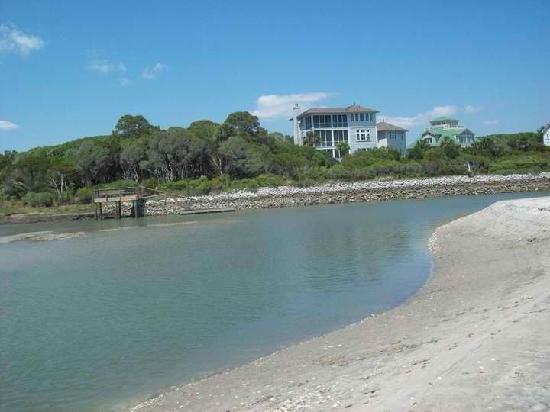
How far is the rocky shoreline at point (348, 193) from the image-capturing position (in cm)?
7700

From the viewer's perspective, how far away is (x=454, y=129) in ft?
468

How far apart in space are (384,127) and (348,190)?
42434 mm

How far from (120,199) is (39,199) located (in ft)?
70.8

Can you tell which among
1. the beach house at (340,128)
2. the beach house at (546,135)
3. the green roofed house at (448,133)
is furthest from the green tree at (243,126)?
the beach house at (546,135)

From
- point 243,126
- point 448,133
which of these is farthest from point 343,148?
point 448,133

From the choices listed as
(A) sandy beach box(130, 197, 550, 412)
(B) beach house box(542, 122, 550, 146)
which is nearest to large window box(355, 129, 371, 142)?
(B) beach house box(542, 122, 550, 146)

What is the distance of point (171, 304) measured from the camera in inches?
719

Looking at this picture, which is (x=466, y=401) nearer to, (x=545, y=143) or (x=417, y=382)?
(x=417, y=382)

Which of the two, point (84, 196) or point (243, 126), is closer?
point (84, 196)

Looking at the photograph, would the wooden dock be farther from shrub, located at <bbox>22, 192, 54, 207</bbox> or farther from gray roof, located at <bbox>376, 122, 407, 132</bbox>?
gray roof, located at <bbox>376, 122, 407, 132</bbox>

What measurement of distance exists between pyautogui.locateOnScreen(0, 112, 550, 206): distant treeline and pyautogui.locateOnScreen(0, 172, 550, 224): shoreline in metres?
5.09

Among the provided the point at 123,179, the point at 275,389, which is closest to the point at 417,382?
the point at 275,389

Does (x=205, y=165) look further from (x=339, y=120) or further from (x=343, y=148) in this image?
(x=339, y=120)

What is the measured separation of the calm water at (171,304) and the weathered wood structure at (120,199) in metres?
35.6
